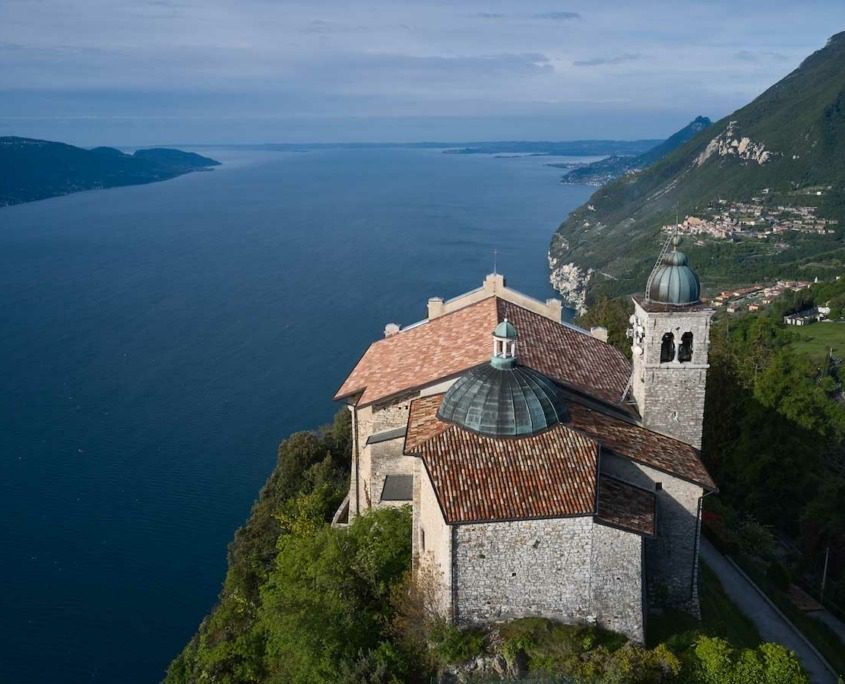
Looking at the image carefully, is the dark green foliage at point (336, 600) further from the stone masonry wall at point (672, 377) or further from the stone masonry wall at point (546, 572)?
the stone masonry wall at point (672, 377)

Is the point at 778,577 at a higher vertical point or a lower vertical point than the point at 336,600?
lower

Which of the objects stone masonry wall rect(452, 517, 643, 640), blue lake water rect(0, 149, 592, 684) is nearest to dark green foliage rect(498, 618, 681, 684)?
stone masonry wall rect(452, 517, 643, 640)

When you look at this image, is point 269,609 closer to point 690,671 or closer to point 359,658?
point 359,658

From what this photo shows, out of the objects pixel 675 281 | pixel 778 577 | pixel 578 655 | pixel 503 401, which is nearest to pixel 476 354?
pixel 503 401

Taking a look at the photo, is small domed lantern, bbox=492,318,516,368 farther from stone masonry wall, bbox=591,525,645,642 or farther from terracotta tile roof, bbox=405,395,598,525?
stone masonry wall, bbox=591,525,645,642

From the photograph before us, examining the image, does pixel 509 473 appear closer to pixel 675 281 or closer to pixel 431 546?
pixel 431 546

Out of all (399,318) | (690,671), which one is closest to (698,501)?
(690,671)
